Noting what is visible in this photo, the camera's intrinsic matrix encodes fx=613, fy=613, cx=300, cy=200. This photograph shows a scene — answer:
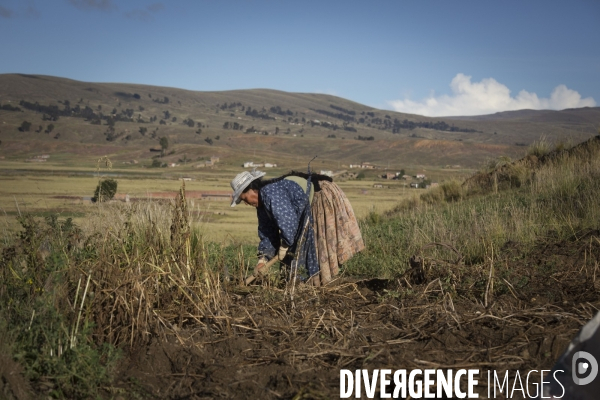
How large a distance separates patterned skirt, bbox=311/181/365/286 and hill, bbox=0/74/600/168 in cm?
986

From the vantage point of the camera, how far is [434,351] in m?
3.28

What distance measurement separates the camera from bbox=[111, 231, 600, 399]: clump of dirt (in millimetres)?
3125

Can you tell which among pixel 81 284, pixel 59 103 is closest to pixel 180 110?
pixel 59 103

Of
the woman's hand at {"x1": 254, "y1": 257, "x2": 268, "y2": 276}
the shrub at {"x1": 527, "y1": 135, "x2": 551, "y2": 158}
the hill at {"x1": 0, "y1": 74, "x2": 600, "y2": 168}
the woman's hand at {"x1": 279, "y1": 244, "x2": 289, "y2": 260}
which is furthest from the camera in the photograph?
the hill at {"x1": 0, "y1": 74, "x2": 600, "y2": 168}

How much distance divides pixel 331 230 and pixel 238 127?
109 m

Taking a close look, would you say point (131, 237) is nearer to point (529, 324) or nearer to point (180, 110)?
point (529, 324)

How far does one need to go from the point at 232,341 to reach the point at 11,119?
90.3 metres

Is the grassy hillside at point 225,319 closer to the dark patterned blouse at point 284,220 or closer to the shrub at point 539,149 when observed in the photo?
the dark patterned blouse at point 284,220

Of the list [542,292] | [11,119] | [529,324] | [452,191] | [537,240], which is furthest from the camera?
[11,119]

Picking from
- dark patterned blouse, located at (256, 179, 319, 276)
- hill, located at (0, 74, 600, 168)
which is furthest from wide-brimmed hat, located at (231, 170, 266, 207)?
hill, located at (0, 74, 600, 168)

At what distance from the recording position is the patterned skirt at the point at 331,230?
5277 millimetres

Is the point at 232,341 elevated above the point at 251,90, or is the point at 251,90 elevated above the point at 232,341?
the point at 251,90

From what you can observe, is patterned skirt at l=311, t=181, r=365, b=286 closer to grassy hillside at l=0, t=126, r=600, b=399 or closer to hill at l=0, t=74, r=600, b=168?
grassy hillside at l=0, t=126, r=600, b=399

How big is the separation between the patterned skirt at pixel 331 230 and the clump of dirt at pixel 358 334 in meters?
0.45
